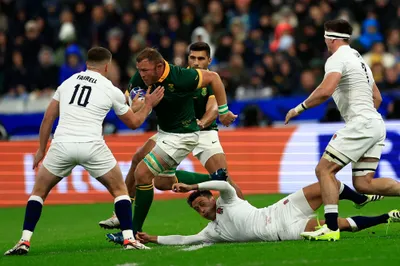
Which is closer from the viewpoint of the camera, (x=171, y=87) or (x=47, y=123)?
(x=47, y=123)

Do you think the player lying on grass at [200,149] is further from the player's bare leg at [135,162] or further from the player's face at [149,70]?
the player's face at [149,70]

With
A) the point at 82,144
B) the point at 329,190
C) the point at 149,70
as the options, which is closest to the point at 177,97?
the point at 149,70

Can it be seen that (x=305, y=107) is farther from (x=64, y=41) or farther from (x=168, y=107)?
(x=64, y=41)

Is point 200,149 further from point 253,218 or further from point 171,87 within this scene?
point 253,218

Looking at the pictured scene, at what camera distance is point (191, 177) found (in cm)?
1356

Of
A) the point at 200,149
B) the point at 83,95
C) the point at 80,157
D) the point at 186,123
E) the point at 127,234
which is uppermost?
the point at 83,95

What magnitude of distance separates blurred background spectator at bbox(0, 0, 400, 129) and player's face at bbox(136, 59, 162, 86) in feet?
30.5

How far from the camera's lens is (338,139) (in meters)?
11.6

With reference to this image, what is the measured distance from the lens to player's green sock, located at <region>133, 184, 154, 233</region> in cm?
1252

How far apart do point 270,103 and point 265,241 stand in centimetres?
951

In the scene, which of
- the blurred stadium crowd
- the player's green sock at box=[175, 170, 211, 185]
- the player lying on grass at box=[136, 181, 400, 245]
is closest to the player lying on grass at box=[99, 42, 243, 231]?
the player's green sock at box=[175, 170, 211, 185]

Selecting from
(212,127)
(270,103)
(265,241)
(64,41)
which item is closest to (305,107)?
(265,241)

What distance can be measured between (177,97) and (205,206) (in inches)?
60.3

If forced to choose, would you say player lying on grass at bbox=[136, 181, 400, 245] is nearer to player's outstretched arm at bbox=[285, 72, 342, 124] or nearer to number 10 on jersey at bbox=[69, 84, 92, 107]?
player's outstretched arm at bbox=[285, 72, 342, 124]
